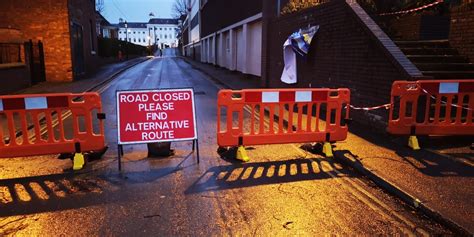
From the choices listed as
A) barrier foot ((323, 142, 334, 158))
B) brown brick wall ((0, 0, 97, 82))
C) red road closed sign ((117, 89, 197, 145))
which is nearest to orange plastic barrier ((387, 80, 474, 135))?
barrier foot ((323, 142, 334, 158))

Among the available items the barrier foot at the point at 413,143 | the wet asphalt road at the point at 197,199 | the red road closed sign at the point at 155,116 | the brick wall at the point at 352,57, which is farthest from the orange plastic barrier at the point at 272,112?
the brick wall at the point at 352,57

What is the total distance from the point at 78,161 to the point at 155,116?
132 centimetres

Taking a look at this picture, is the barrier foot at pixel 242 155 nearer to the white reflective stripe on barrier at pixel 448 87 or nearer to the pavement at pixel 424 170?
the pavement at pixel 424 170

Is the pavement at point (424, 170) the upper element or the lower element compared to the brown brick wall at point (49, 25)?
lower

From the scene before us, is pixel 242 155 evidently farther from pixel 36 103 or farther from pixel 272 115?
pixel 36 103

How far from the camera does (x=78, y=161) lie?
6055 millimetres

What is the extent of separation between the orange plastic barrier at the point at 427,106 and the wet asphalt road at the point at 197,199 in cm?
165

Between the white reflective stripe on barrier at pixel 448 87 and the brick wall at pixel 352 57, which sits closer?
the white reflective stripe on barrier at pixel 448 87

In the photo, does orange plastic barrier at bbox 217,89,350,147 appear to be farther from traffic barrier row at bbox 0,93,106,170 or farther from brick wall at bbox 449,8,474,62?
brick wall at bbox 449,8,474,62

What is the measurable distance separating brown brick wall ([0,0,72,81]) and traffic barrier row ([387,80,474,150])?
60.0ft

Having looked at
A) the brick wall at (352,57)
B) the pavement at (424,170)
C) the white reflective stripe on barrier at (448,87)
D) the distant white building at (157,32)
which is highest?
the distant white building at (157,32)

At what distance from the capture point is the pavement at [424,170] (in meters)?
4.42

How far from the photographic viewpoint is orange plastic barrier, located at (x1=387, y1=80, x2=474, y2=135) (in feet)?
22.5

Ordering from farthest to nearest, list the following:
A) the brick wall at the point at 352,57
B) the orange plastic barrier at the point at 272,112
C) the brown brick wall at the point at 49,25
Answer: the brown brick wall at the point at 49,25
the brick wall at the point at 352,57
the orange plastic barrier at the point at 272,112
